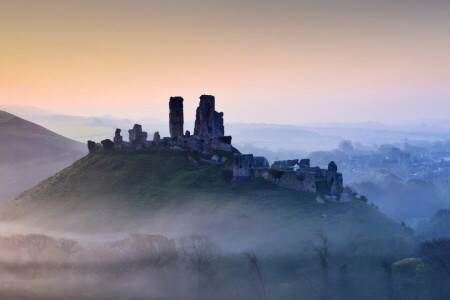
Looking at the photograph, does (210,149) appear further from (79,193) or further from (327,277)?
(327,277)

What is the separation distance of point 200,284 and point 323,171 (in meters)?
44.7

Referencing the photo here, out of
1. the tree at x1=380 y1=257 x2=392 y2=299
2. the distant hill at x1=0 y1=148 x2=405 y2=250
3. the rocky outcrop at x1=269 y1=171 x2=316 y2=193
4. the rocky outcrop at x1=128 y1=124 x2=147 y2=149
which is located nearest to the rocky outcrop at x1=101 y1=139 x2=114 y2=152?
the distant hill at x1=0 y1=148 x2=405 y2=250

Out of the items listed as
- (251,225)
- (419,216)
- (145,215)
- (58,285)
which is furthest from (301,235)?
(419,216)

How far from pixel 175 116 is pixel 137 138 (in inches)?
491

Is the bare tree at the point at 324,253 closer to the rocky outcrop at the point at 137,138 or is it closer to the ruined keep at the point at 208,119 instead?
the ruined keep at the point at 208,119

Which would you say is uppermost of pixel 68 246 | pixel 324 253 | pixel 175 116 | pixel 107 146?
pixel 175 116

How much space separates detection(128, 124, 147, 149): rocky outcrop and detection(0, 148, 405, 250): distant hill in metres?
3.08

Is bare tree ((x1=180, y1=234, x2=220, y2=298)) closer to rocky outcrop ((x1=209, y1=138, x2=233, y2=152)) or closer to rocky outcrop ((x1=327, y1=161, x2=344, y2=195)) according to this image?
rocky outcrop ((x1=327, y1=161, x2=344, y2=195))

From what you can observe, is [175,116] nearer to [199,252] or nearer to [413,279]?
[199,252]

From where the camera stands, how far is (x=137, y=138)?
128750 millimetres

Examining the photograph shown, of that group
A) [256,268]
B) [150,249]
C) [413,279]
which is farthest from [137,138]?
[413,279]

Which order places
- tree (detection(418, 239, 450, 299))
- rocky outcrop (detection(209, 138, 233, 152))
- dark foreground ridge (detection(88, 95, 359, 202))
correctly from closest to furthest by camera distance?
tree (detection(418, 239, 450, 299))
dark foreground ridge (detection(88, 95, 359, 202))
rocky outcrop (detection(209, 138, 233, 152))

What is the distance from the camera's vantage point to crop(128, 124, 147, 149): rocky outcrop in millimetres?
127188

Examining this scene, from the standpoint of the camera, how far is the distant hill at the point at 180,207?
92812mm
